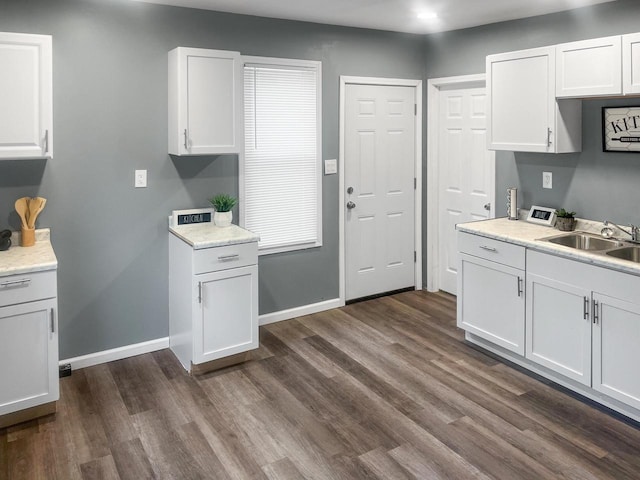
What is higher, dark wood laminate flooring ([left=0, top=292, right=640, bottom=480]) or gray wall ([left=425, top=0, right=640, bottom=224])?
gray wall ([left=425, top=0, right=640, bottom=224])

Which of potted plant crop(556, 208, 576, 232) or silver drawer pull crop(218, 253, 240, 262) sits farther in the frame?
potted plant crop(556, 208, 576, 232)

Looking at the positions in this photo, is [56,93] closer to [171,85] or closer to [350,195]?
[171,85]

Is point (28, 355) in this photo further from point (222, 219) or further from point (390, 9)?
point (390, 9)

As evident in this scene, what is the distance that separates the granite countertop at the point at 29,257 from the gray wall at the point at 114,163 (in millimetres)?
95

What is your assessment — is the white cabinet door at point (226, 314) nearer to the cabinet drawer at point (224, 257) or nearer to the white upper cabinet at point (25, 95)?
the cabinet drawer at point (224, 257)

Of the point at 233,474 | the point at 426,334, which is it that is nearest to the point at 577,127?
the point at 426,334

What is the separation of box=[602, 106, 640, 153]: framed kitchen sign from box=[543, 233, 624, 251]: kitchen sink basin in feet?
1.88

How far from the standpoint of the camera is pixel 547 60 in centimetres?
344

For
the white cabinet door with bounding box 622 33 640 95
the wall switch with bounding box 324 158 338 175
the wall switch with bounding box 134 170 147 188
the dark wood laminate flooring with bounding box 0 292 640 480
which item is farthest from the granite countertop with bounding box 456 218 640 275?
the wall switch with bounding box 134 170 147 188

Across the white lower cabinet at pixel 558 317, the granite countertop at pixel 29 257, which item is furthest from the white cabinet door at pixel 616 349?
the granite countertop at pixel 29 257

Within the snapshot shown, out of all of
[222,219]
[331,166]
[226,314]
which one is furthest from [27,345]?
[331,166]

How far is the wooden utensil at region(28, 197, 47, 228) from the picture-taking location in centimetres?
324

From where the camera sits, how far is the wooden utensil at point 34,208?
3244 millimetres

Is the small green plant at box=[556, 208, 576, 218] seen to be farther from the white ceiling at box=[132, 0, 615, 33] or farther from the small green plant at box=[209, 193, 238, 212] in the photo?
the small green plant at box=[209, 193, 238, 212]
